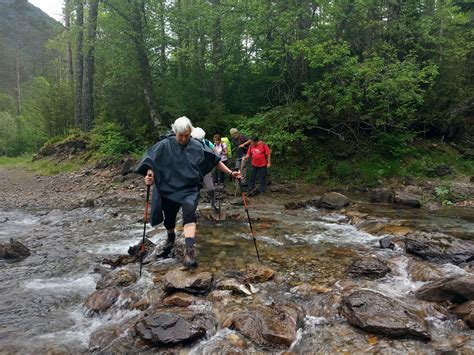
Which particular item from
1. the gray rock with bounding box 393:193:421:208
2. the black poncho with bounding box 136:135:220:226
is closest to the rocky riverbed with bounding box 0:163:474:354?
the black poncho with bounding box 136:135:220:226

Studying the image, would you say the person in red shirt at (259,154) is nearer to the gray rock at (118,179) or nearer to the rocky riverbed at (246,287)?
the rocky riverbed at (246,287)

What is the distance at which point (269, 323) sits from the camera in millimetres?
4609

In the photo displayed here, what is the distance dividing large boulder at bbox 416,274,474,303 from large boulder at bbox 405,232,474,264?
1.46 meters

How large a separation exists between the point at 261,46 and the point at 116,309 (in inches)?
582

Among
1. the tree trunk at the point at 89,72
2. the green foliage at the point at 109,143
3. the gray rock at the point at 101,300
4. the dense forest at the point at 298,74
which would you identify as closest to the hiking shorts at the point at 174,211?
the gray rock at the point at 101,300

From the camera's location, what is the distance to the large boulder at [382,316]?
172 inches

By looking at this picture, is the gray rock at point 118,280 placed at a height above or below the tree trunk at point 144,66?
below

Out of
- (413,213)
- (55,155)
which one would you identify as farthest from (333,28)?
(55,155)

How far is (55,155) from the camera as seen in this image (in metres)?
24.7

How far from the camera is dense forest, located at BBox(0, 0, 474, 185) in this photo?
601 inches

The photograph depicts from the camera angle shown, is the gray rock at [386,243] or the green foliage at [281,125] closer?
the gray rock at [386,243]

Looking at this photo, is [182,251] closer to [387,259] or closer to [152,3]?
[387,259]

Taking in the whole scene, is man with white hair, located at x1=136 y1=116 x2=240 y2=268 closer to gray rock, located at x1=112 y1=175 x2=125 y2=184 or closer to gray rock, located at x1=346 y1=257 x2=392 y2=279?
gray rock, located at x1=346 y1=257 x2=392 y2=279

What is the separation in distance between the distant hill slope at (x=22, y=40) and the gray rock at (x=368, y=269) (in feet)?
253
